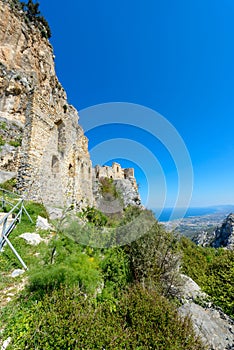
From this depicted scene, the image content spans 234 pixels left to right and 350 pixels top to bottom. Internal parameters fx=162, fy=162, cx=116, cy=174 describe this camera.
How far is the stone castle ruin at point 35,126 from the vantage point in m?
9.16

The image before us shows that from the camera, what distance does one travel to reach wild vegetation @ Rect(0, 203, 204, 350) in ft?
7.18

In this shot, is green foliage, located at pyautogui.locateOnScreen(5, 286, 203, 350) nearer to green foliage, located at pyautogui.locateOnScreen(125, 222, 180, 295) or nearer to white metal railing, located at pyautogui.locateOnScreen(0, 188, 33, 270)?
white metal railing, located at pyautogui.locateOnScreen(0, 188, 33, 270)

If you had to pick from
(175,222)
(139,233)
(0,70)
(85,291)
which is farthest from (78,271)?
(0,70)

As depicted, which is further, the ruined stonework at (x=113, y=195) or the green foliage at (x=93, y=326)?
the ruined stonework at (x=113, y=195)

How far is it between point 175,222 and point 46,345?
5.81m

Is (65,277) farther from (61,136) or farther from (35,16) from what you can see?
(35,16)

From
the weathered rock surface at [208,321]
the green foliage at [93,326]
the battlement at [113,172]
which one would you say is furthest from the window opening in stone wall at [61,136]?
the battlement at [113,172]

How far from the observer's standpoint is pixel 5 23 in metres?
17.5

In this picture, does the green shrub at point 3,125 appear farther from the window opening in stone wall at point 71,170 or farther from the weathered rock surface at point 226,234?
the weathered rock surface at point 226,234

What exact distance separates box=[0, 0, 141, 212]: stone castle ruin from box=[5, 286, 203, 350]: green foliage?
704cm

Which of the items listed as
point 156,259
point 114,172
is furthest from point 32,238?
point 114,172

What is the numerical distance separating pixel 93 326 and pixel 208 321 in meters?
3.08

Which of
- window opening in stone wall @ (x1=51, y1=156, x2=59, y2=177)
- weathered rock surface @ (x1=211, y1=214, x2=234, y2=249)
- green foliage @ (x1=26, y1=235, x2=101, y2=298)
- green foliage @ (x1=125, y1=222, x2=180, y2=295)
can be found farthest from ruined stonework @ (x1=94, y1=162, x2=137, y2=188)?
green foliage @ (x1=26, y1=235, x2=101, y2=298)

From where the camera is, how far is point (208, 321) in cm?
373
